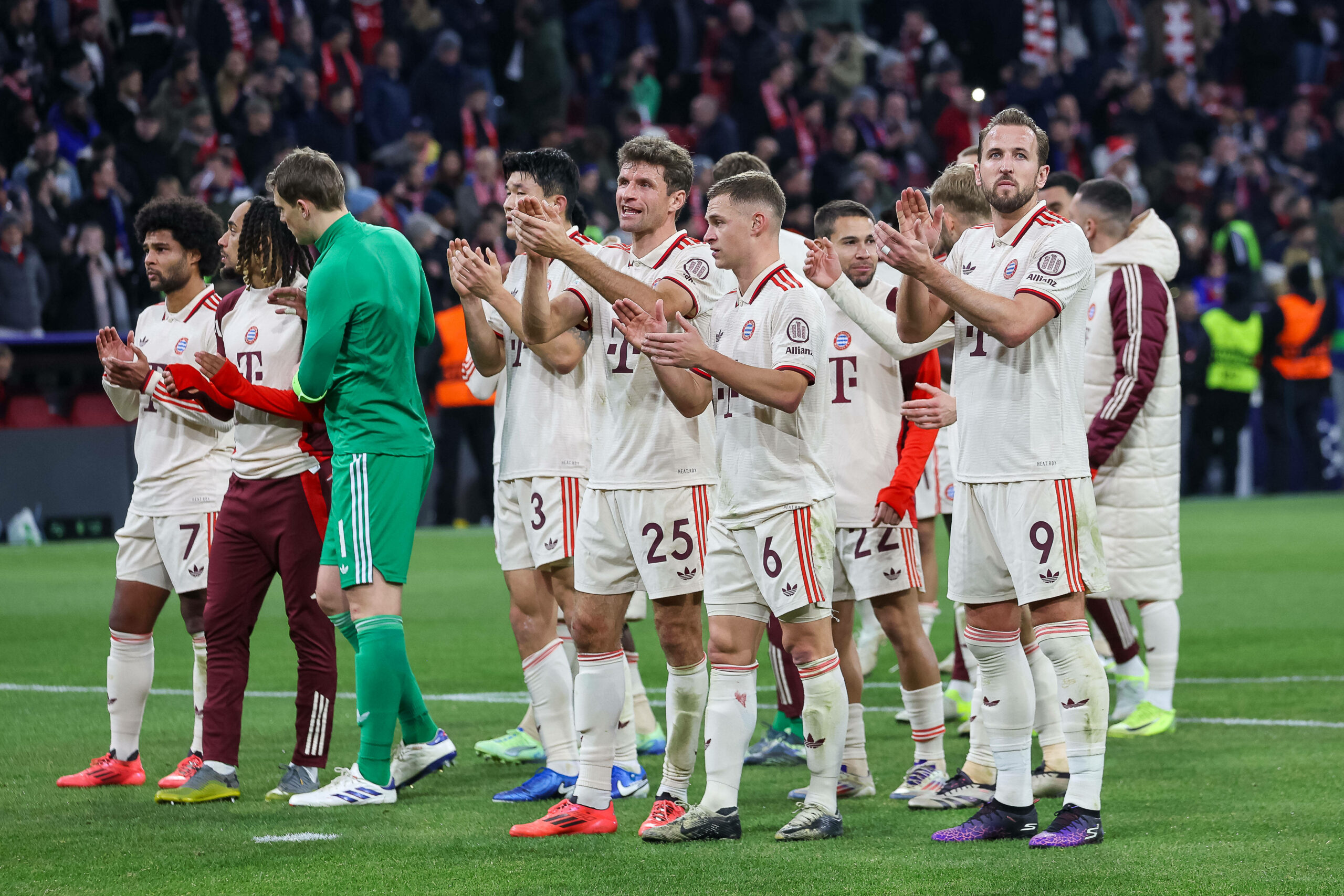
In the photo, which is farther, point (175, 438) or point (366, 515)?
point (175, 438)

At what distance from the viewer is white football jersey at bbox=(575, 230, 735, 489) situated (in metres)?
5.79

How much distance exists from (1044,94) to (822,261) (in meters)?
20.0

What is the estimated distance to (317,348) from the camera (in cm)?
584

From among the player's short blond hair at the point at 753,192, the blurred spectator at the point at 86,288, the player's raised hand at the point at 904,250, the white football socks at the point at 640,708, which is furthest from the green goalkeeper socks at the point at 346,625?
the blurred spectator at the point at 86,288

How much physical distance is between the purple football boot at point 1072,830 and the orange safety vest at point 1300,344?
17.3 meters

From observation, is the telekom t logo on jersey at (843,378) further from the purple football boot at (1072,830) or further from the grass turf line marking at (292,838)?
the grass turf line marking at (292,838)

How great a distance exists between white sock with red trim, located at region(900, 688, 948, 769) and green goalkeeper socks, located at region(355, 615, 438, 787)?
6.28 ft

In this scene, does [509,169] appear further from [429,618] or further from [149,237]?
[429,618]

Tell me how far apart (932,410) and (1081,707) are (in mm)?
1107

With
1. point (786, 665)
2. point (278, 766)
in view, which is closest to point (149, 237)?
point (278, 766)

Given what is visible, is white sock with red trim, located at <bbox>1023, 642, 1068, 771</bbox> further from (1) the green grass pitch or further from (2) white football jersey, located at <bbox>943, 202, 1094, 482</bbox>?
(2) white football jersey, located at <bbox>943, 202, 1094, 482</bbox>

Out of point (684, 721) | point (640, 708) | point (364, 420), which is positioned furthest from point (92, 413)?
point (684, 721)

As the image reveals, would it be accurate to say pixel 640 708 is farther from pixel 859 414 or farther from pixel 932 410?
pixel 932 410

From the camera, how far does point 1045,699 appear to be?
19.9ft
